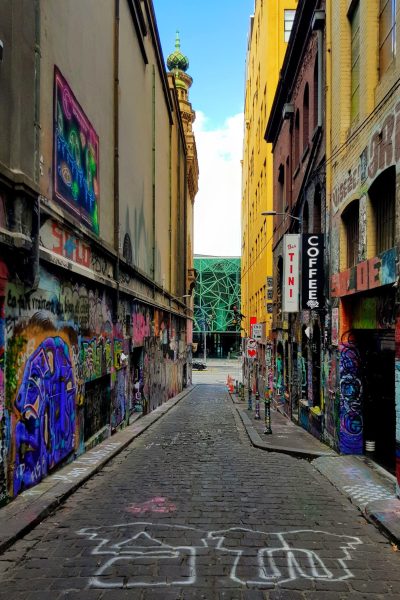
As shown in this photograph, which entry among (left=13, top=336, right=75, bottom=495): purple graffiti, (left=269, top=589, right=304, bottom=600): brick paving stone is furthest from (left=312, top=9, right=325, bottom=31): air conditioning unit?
(left=269, top=589, right=304, bottom=600): brick paving stone

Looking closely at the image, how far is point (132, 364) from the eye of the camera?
20359mm

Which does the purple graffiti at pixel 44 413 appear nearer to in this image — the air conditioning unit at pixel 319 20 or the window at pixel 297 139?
the air conditioning unit at pixel 319 20

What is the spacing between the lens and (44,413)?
9344mm

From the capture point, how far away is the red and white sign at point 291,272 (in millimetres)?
16016

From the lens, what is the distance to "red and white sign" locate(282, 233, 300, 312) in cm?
1602

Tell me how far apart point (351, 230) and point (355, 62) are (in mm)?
3544

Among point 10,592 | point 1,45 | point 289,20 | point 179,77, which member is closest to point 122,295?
point 1,45

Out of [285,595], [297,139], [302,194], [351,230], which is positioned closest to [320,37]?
[302,194]

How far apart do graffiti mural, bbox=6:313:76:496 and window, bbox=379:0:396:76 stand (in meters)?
7.31

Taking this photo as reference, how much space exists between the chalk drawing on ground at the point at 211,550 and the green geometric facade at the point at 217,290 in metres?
87.3

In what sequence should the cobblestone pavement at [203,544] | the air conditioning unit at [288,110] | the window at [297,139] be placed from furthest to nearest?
the air conditioning unit at [288,110] < the window at [297,139] < the cobblestone pavement at [203,544]

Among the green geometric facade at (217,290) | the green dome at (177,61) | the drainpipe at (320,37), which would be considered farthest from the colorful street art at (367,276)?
the green geometric facade at (217,290)

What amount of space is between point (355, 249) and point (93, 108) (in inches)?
275

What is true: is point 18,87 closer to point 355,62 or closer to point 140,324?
point 355,62
